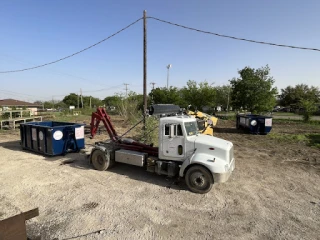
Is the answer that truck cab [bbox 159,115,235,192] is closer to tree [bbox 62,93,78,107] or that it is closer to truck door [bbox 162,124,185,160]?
truck door [bbox 162,124,185,160]

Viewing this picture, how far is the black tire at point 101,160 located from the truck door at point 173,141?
2.32 metres

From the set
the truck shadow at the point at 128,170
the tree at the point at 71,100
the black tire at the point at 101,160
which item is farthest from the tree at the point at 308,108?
the tree at the point at 71,100

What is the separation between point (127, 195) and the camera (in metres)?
6.27

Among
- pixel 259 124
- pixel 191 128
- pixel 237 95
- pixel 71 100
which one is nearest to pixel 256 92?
pixel 237 95

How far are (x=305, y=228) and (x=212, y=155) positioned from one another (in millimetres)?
2712

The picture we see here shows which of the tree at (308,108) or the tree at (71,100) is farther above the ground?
the tree at (71,100)

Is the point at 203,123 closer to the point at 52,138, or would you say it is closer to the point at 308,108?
the point at 52,138

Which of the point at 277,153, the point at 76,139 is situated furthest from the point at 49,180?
the point at 277,153

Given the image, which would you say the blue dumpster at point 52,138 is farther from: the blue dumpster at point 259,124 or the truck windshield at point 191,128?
the blue dumpster at point 259,124

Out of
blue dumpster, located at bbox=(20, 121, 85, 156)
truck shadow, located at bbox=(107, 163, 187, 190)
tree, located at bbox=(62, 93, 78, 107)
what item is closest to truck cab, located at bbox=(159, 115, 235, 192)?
truck shadow, located at bbox=(107, 163, 187, 190)

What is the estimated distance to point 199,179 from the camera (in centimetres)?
652

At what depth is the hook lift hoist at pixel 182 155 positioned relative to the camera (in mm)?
6418

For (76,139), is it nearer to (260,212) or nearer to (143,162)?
(143,162)

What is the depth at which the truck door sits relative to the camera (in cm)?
702
